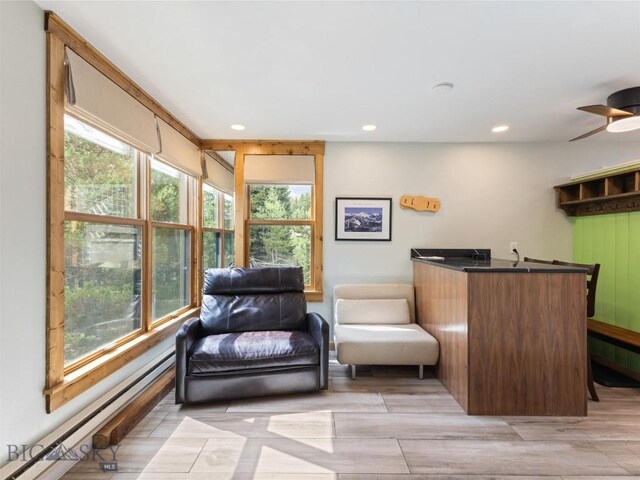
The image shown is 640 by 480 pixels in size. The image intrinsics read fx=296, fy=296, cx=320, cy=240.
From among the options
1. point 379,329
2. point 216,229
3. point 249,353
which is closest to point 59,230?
point 249,353

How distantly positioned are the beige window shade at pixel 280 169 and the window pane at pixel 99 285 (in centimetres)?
148

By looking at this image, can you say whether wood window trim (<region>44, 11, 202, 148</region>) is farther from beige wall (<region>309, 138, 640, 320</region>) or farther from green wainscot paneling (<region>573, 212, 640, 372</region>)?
green wainscot paneling (<region>573, 212, 640, 372</region>)

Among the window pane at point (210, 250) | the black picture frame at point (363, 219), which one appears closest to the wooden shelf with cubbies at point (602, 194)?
the black picture frame at point (363, 219)

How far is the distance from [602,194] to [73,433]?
16.1ft

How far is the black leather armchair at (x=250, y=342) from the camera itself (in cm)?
226

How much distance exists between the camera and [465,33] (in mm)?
1646

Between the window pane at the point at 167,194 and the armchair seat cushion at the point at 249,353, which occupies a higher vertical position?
the window pane at the point at 167,194

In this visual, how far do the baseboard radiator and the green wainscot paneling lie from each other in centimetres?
437

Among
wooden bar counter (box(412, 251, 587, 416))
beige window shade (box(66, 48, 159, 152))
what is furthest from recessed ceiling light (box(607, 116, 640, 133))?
beige window shade (box(66, 48, 159, 152))

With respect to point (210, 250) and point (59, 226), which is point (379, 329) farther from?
point (59, 226)

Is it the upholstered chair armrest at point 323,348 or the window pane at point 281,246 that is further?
the window pane at point 281,246

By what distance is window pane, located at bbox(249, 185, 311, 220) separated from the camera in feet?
11.9

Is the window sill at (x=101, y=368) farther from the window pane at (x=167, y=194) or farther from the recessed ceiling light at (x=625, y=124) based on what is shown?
the recessed ceiling light at (x=625, y=124)

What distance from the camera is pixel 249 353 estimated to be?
2.33 meters
